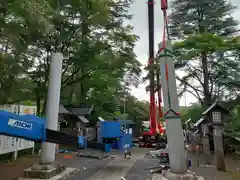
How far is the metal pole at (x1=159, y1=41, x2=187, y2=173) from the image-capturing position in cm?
403

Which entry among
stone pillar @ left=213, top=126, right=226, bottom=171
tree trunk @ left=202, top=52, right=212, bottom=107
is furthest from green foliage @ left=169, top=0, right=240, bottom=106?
stone pillar @ left=213, top=126, right=226, bottom=171

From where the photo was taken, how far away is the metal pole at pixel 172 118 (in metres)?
4.03

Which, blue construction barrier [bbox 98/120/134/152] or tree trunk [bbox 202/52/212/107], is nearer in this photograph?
blue construction barrier [bbox 98/120/134/152]

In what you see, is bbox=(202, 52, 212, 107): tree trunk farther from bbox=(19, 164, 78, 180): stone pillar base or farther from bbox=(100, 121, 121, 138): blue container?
bbox=(19, 164, 78, 180): stone pillar base

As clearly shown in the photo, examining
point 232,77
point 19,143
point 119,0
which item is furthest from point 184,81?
point 19,143

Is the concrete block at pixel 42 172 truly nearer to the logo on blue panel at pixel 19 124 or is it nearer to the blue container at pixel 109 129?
the logo on blue panel at pixel 19 124

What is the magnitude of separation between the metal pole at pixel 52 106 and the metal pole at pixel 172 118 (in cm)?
407

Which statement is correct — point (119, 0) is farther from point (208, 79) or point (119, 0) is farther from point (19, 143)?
point (19, 143)

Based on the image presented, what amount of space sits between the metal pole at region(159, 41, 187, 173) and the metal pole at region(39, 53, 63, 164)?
407 cm

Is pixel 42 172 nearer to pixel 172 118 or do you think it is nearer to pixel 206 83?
pixel 172 118

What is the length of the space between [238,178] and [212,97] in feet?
32.1

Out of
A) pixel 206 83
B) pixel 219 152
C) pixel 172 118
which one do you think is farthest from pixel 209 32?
pixel 172 118

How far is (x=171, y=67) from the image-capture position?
14.0ft

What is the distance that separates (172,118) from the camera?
4.11 metres
